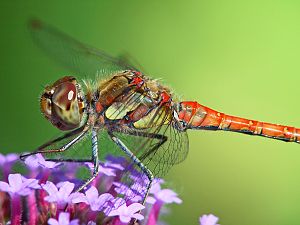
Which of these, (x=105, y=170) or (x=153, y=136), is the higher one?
(x=153, y=136)

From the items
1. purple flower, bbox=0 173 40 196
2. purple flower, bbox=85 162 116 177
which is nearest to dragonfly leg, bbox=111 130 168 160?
purple flower, bbox=85 162 116 177

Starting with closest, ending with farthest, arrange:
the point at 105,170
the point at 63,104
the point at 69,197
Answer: the point at 69,197
the point at 105,170
the point at 63,104

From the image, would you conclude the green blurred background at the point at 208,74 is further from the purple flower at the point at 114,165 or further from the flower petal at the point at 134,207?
the flower petal at the point at 134,207

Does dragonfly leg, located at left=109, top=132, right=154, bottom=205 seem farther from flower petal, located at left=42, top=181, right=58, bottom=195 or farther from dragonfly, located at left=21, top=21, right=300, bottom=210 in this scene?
flower petal, located at left=42, top=181, right=58, bottom=195

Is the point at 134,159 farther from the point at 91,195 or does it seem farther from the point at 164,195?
the point at 91,195

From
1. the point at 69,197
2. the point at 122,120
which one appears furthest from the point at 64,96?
the point at 69,197

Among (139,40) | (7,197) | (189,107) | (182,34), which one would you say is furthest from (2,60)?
(7,197)
